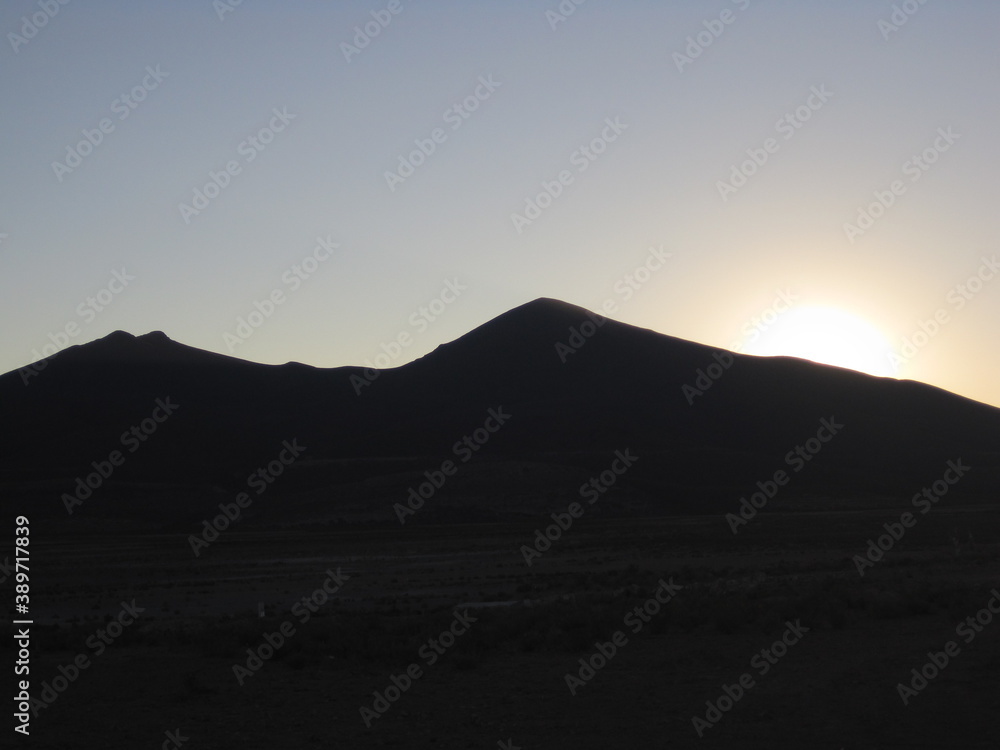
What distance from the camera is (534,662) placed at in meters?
15.2

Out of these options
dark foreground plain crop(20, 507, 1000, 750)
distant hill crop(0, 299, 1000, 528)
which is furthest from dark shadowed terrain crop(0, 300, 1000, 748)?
distant hill crop(0, 299, 1000, 528)

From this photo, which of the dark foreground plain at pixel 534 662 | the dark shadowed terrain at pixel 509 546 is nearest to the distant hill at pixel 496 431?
the dark shadowed terrain at pixel 509 546

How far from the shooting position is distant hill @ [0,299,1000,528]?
85500 mm

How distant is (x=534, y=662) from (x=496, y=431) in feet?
298

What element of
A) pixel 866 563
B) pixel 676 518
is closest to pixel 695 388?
pixel 676 518

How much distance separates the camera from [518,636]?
674 inches

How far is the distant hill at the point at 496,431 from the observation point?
85500 millimetres

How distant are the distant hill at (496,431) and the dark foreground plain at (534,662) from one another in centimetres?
5115

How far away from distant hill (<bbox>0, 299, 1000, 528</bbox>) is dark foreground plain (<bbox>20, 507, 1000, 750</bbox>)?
168 ft

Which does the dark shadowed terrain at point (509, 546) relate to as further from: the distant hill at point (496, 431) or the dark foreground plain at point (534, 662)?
the distant hill at point (496, 431)

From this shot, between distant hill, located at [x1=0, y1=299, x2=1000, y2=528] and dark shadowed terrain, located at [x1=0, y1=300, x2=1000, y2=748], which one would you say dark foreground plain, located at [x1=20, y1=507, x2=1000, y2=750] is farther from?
distant hill, located at [x1=0, y1=299, x2=1000, y2=528]

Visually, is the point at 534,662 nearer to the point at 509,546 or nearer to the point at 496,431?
the point at 509,546

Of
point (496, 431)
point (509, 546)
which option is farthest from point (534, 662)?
point (496, 431)

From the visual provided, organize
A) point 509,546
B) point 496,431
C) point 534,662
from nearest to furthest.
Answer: point 534,662
point 509,546
point 496,431
